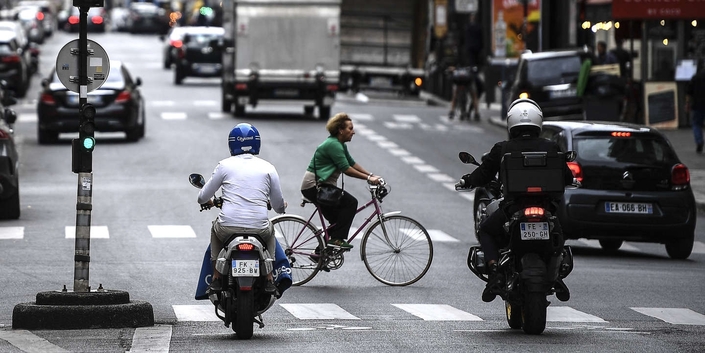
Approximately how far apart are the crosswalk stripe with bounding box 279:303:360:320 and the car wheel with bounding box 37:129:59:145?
18.9 metres

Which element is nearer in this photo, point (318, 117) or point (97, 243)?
point (97, 243)

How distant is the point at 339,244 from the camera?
1499cm

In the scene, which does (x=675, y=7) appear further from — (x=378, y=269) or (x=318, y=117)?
(x=378, y=269)

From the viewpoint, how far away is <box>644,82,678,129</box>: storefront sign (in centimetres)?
3447

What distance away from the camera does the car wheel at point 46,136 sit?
104 feet

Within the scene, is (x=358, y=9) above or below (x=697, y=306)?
above

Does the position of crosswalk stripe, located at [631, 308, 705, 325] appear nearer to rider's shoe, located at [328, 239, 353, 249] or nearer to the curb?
rider's shoe, located at [328, 239, 353, 249]

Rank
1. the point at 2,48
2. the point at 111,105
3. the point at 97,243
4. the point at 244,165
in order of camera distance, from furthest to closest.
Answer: the point at 2,48
the point at 111,105
the point at 97,243
the point at 244,165

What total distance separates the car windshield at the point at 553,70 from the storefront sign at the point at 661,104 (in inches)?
66.2

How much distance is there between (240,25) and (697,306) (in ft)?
76.5

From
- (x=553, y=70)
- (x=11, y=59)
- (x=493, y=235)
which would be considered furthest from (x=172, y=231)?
(x=11, y=59)

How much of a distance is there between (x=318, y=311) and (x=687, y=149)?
62.3 ft

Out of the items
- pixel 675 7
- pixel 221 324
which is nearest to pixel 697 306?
pixel 221 324

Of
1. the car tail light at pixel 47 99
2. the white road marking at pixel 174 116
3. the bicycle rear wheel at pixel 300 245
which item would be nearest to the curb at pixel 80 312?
the bicycle rear wheel at pixel 300 245
